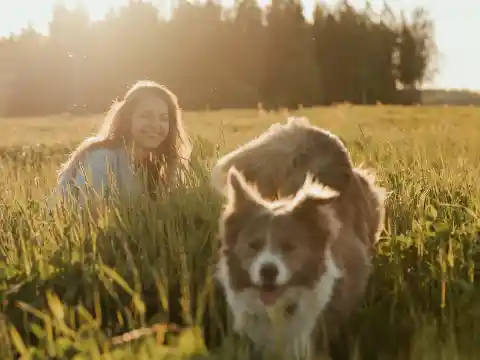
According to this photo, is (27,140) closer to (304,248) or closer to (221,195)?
(221,195)

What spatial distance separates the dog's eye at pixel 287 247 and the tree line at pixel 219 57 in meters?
44.2

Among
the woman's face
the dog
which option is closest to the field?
the dog

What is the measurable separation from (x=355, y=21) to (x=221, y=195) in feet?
193

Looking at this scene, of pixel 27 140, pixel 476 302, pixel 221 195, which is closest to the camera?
pixel 476 302

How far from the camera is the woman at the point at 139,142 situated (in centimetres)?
660

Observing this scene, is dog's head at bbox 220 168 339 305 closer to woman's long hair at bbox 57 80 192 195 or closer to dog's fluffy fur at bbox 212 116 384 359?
dog's fluffy fur at bbox 212 116 384 359

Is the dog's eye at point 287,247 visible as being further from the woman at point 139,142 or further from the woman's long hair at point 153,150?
the woman's long hair at point 153,150

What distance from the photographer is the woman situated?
21.7 ft

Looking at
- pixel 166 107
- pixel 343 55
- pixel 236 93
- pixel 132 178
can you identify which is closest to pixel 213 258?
pixel 132 178

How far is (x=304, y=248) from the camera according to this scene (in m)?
3.98

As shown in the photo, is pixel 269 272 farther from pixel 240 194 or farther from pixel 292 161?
pixel 292 161

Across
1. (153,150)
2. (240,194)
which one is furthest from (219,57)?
(240,194)

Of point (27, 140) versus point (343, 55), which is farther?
point (343, 55)

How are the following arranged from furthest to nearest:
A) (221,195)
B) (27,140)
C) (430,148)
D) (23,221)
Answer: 1. (27,140)
2. (430,148)
3. (221,195)
4. (23,221)
